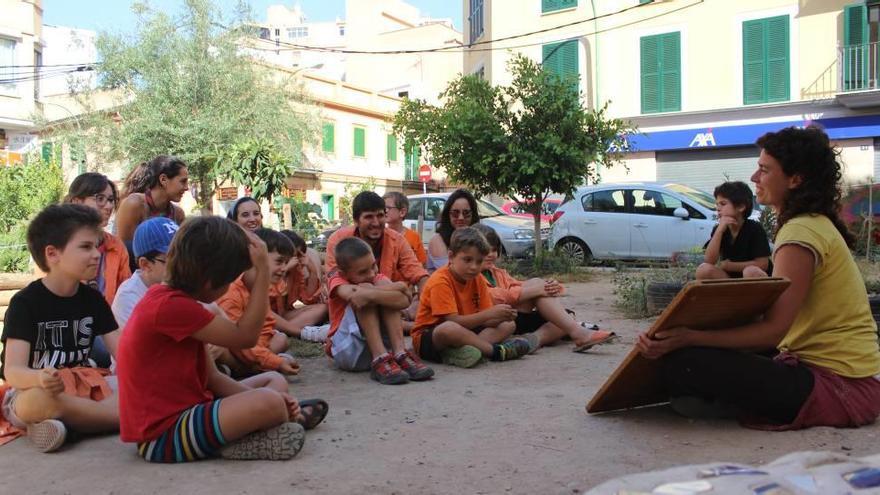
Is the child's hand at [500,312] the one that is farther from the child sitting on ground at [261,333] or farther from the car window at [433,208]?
the car window at [433,208]

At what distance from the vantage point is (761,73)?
21250 mm

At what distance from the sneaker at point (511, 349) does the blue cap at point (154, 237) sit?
247cm

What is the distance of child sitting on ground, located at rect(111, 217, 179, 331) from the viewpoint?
4.12 m

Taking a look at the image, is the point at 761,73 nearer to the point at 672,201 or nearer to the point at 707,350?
the point at 672,201

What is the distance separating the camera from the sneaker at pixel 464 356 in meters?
5.40

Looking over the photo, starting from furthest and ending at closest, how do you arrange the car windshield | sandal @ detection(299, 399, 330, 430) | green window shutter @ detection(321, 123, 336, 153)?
green window shutter @ detection(321, 123, 336, 153) < the car windshield < sandal @ detection(299, 399, 330, 430)

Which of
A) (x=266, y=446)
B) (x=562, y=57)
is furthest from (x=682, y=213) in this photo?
(x=562, y=57)

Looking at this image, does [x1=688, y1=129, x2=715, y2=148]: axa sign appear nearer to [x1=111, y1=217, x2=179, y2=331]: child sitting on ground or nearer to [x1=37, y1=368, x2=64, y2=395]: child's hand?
[x1=111, y1=217, x2=179, y2=331]: child sitting on ground

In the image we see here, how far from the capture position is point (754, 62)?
838 inches

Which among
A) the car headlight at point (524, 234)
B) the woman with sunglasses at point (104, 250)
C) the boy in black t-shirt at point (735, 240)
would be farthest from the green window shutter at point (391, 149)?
the woman with sunglasses at point (104, 250)

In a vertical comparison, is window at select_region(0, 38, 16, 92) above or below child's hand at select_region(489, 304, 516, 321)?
above

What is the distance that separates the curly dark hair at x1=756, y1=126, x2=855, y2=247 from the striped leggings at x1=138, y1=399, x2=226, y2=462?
2.62 m

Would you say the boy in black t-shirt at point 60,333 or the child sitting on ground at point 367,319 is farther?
the child sitting on ground at point 367,319

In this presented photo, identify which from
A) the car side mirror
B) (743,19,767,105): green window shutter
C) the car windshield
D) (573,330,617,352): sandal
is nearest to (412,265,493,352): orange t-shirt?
(573,330,617,352): sandal
